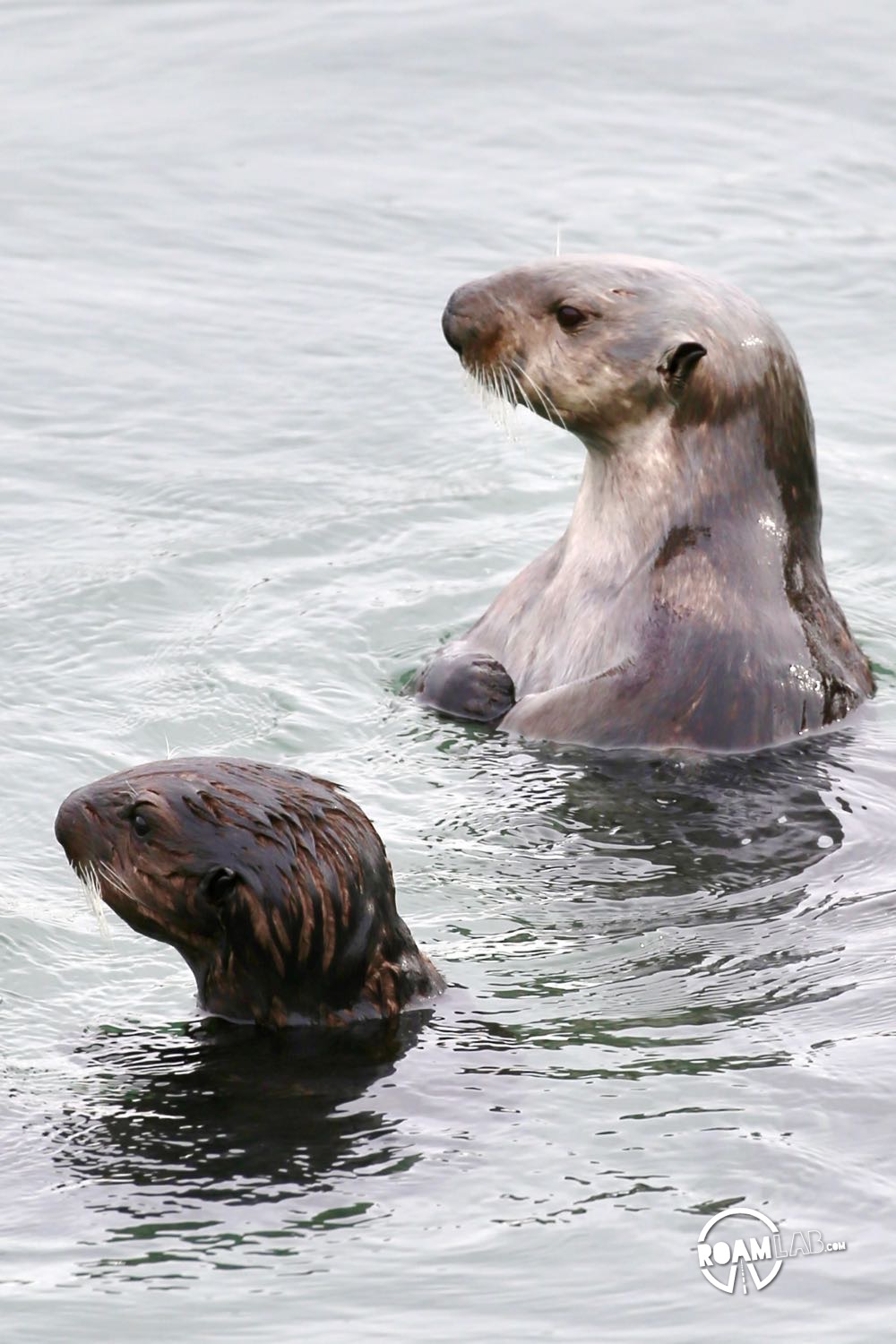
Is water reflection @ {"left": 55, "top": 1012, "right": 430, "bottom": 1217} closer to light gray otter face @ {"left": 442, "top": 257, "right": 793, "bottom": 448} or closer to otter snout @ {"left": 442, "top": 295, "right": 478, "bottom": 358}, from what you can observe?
light gray otter face @ {"left": 442, "top": 257, "right": 793, "bottom": 448}

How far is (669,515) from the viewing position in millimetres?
8258

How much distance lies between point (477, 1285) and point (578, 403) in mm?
4189

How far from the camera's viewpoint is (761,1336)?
462cm

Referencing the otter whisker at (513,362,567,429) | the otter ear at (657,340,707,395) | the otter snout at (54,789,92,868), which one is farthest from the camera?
the otter whisker at (513,362,567,429)

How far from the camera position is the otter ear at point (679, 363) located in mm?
7980

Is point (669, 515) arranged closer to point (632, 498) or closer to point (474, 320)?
point (632, 498)

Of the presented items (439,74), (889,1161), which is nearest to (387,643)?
(889,1161)

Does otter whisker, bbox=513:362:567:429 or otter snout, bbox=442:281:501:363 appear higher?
otter snout, bbox=442:281:501:363

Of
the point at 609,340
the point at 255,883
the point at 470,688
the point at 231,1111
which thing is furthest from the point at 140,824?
the point at 609,340

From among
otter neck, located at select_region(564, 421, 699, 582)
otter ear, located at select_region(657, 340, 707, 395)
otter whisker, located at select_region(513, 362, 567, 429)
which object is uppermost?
otter ear, located at select_region(657, 340, 707, 395)

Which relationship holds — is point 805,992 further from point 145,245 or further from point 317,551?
point 145,245

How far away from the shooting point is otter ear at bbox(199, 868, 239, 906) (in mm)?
5758

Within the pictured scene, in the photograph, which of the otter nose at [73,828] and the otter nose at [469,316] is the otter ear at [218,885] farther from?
the otter nose at [469,316]

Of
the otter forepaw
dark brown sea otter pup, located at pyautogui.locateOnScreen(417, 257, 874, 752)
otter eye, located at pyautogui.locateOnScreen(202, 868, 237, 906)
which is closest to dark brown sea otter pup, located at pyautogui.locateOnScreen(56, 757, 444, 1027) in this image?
otter eye, located at pyautogui.locateOnScreen(202, 868, 237, 906)
